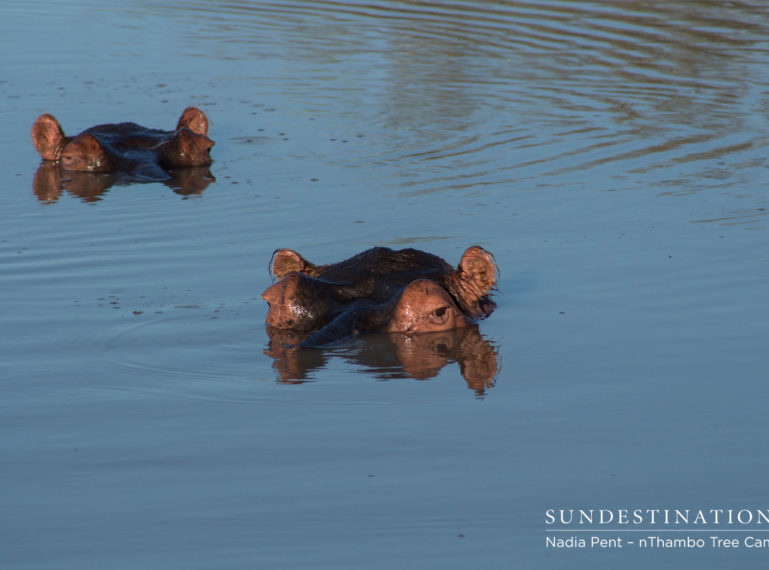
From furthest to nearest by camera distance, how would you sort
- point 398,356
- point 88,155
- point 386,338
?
point 88,155, point 386,338, point 398,356

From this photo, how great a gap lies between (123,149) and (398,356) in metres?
5.81

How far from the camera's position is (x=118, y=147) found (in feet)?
36.7

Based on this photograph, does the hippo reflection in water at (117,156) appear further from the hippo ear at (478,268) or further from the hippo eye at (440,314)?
the hippo eye at (440,314)

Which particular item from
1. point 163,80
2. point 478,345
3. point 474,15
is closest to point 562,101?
point 163,80

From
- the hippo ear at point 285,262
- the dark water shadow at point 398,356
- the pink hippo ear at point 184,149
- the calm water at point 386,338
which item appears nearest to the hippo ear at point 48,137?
the calm water at point 386,338

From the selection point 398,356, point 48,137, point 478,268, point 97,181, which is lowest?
point 398,356

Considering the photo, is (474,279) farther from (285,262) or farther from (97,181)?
(97,181)

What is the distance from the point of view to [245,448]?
4.80m

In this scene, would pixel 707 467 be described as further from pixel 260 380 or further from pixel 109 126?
pixel 109 126

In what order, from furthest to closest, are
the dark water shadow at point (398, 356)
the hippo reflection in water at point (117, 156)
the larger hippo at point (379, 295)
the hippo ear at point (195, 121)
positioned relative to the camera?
1. the hippo ear at point (195, 121)
2. the hippo reflection in water at point (117, 156)
3. the larger hippo at point (379, 295)
4. the dark water shadow at point (398, 356)

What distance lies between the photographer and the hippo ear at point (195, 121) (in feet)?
38.2

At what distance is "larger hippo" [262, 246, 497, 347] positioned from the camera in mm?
6129

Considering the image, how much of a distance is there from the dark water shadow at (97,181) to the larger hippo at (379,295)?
12.2ft

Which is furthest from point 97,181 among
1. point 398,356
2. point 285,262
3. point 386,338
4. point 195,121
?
point 398,356
